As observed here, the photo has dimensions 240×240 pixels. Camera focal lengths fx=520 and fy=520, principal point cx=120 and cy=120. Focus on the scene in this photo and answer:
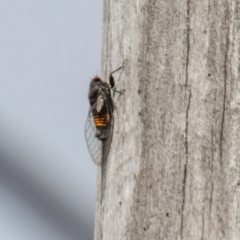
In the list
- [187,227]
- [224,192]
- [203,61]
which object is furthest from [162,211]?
[203,61]

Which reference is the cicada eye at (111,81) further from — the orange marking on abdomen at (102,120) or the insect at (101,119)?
the orange marking on abdomen at (102,120)

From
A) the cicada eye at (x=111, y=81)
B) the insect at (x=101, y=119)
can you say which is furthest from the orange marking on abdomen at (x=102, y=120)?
the cicada eye at (x=111, y=81)

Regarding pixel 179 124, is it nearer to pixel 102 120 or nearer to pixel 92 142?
pixel 102 120

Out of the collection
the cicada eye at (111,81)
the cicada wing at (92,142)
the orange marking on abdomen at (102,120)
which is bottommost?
the cicada wing at (92,142)

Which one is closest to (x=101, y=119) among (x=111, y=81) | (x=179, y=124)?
(x=111, y=81)

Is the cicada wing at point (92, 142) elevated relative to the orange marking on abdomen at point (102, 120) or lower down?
lower down

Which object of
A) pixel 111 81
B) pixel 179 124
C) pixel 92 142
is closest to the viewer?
pixel 179 124
